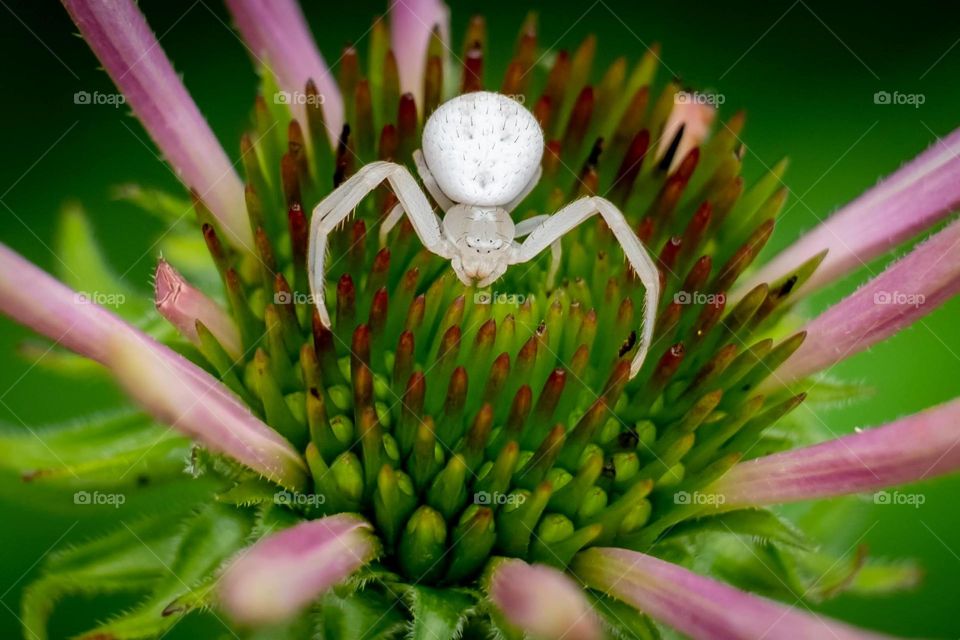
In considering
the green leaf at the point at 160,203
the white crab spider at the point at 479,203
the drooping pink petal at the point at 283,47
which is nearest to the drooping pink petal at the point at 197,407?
the white crab spider at the point at 479,203

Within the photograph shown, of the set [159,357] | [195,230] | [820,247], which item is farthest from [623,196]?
[159,357]

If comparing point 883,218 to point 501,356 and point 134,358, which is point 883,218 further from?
point 134,358

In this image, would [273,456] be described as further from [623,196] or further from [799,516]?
[799,516]

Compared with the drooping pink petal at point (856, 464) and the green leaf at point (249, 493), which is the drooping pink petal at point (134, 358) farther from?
the drooping pink petal at point (856, 464)

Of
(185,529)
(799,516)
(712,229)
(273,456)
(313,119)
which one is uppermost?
(313,119)

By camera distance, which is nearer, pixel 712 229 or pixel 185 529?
pixel 185 529

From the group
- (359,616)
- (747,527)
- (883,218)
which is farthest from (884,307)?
(359,616)
